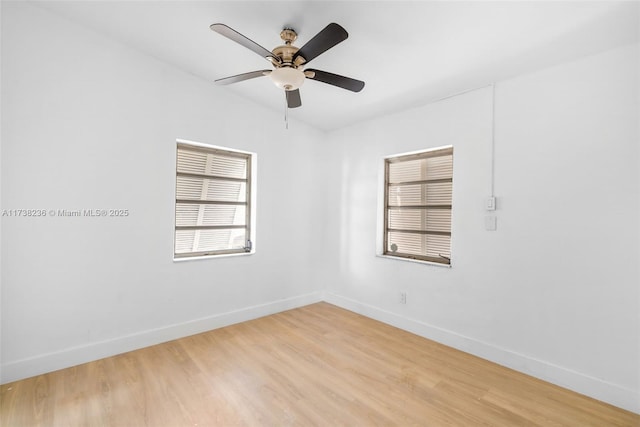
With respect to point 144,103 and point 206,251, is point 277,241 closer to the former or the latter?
point 206,251

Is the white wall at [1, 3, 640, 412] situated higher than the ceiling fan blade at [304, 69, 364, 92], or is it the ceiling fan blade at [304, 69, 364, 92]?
the ceiling fan blade at [304, 69, 364, 92]

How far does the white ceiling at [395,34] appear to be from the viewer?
6.24 ft

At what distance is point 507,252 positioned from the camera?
2.59 meters

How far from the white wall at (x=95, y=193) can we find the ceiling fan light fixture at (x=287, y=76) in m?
1.45

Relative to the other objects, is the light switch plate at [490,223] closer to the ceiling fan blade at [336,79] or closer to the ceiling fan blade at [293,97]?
the ceiling fan blade at [336,79]

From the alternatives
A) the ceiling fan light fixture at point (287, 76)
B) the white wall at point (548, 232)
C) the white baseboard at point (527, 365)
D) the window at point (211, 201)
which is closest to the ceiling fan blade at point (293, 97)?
the ceiling fan light fixture at point (287, 76)

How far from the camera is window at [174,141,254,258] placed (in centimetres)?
328

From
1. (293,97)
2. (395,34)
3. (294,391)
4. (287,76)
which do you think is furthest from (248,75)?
(294,391)

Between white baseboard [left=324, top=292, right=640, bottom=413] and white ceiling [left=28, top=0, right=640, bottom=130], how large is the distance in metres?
2.49

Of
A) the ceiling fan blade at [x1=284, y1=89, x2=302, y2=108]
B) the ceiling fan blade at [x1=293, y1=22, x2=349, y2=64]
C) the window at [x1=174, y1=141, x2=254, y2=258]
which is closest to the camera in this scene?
the ceiling fan blade at [x1=293, y1=22, x2=349, y2=64]

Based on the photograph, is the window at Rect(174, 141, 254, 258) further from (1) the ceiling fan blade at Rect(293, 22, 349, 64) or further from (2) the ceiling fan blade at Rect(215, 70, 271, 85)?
(1) the ceiling fan blade at Rect(293, 22, 349, 64)

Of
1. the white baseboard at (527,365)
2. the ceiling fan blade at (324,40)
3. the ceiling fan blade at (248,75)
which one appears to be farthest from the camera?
the ceiling fan blade at (248,75)

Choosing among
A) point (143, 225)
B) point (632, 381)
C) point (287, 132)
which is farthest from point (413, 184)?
point (143, 225)

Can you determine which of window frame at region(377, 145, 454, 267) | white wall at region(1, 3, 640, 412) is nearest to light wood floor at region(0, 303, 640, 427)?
white wall at region(1, 3, 640, 412)
